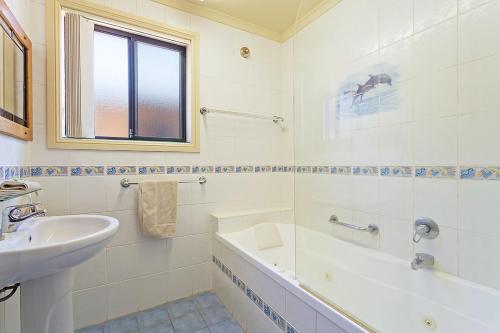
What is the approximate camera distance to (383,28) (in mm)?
1555

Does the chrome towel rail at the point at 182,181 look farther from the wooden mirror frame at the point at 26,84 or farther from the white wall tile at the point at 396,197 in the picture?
the white wall tile at the point at 396,197

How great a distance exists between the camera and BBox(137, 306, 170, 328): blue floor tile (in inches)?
64.6

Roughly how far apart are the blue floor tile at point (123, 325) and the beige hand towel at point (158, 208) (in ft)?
1.90

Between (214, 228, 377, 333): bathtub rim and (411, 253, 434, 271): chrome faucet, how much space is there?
2.05 ft

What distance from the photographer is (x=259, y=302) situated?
1.42 meters

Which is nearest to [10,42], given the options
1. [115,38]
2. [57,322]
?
[115,38]

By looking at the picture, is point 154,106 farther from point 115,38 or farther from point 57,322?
point 57,322

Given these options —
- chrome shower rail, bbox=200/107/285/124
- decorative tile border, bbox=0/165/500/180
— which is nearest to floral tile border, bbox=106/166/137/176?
decorative tile border, bbox=0/165/500/180

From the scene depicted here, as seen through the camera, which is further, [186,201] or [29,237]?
[186,201]

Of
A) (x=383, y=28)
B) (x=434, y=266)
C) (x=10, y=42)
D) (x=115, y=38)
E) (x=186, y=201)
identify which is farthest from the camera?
(x=186, y=201)

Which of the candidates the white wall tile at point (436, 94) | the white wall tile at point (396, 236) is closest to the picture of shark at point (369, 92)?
the white wall tile at point (436, 94)

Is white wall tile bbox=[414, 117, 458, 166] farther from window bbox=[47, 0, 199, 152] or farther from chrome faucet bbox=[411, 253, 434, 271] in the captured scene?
window bbox=[47, 0, 199, 152]

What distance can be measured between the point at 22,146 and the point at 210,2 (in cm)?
168

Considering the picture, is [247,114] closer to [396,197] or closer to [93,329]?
[396,197]
